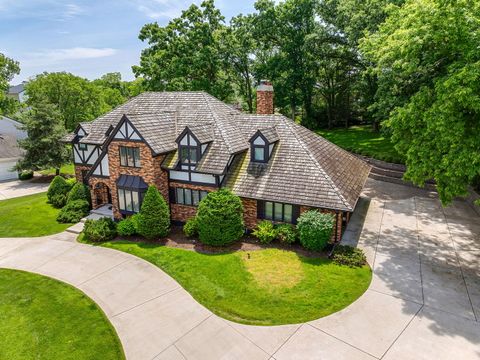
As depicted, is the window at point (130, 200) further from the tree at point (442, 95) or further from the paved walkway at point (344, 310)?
the tree at point (442, 95)

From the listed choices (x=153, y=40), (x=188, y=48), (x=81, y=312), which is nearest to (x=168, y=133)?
(x=81, y=312)

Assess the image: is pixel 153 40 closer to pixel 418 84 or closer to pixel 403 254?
pixel 418 84

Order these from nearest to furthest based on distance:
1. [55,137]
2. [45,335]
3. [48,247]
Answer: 1. [45,335]
2. [48,247]
3. [55,137]

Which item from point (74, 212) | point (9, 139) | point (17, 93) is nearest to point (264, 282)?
point (74, 212)

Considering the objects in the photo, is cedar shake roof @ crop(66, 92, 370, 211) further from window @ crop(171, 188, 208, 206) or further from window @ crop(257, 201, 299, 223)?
window @ crop(171, 188, 208, 206)

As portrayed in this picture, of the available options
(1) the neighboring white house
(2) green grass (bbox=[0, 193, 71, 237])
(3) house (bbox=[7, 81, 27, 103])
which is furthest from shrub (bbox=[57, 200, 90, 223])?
(3) house (bbox=[7, 81, 27, 103])

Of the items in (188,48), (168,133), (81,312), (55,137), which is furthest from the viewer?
(188,48)

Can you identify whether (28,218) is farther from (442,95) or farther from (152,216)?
(442,95)
